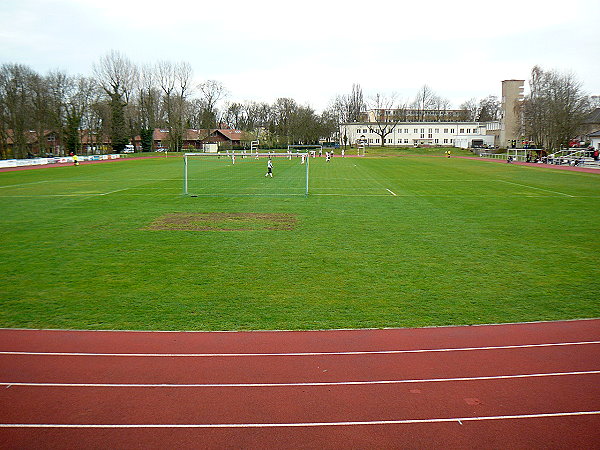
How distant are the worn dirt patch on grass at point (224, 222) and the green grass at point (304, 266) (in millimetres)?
546

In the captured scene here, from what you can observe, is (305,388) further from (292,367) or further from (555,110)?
(555,110)

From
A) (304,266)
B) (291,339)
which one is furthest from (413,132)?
(291,339)

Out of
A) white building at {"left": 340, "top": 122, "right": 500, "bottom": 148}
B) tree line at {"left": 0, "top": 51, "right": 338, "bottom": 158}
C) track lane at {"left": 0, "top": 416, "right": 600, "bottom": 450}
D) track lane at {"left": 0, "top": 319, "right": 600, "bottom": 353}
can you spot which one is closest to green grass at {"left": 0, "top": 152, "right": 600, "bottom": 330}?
track lane at {"left": 0, "top": 319, "right": 600, "bottom": 353}

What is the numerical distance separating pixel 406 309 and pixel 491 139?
335 feet

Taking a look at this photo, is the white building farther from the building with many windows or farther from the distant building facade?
the distant building facade

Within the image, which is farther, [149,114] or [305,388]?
[149,114]

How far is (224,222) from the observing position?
61.9 ft

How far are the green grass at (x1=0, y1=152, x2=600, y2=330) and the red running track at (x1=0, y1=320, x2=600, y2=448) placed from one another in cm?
81

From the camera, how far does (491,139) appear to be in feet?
333

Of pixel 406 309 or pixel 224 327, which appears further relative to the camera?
pixel 406 309

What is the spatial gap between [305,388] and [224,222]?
1308cm

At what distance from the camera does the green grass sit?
9164 mm

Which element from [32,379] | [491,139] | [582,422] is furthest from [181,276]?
[491,139]

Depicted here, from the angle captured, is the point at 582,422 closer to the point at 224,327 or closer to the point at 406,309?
the point at 406,309
